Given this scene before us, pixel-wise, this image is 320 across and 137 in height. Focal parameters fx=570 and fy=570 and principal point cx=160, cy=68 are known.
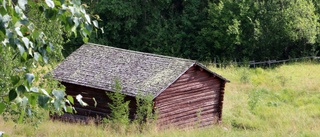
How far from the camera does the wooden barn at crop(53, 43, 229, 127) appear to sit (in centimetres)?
2067

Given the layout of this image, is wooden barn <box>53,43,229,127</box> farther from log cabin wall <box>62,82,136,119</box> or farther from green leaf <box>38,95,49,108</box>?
green leaf <box>38,95,49,108</box>

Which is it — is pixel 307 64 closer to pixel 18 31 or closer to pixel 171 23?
pixel 171 23

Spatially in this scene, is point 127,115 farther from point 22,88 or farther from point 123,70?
point 22,88

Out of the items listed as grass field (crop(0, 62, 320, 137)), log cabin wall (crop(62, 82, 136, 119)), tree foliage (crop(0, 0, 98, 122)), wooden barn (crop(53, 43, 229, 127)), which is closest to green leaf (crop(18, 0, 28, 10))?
tree foliage (crop(0, 0, 98, 122))

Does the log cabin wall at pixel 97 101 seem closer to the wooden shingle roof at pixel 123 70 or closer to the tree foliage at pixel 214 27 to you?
the wooden shingle roof at pixel 123 70

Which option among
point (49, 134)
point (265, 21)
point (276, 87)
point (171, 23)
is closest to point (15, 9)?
point (49, 134)

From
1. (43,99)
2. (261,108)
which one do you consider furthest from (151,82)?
(43,99)

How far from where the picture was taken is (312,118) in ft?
75.0

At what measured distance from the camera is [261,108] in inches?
980

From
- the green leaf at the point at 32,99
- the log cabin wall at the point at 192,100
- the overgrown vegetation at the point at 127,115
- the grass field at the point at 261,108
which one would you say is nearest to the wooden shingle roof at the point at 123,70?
the log cabin wall at the point at 192,100

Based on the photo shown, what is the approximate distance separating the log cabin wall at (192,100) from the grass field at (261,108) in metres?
0.79

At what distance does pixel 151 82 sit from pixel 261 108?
21.5ft

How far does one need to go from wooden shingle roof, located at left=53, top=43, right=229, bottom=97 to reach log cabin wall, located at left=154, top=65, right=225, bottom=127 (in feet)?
1.75

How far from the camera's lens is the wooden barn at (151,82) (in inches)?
814
